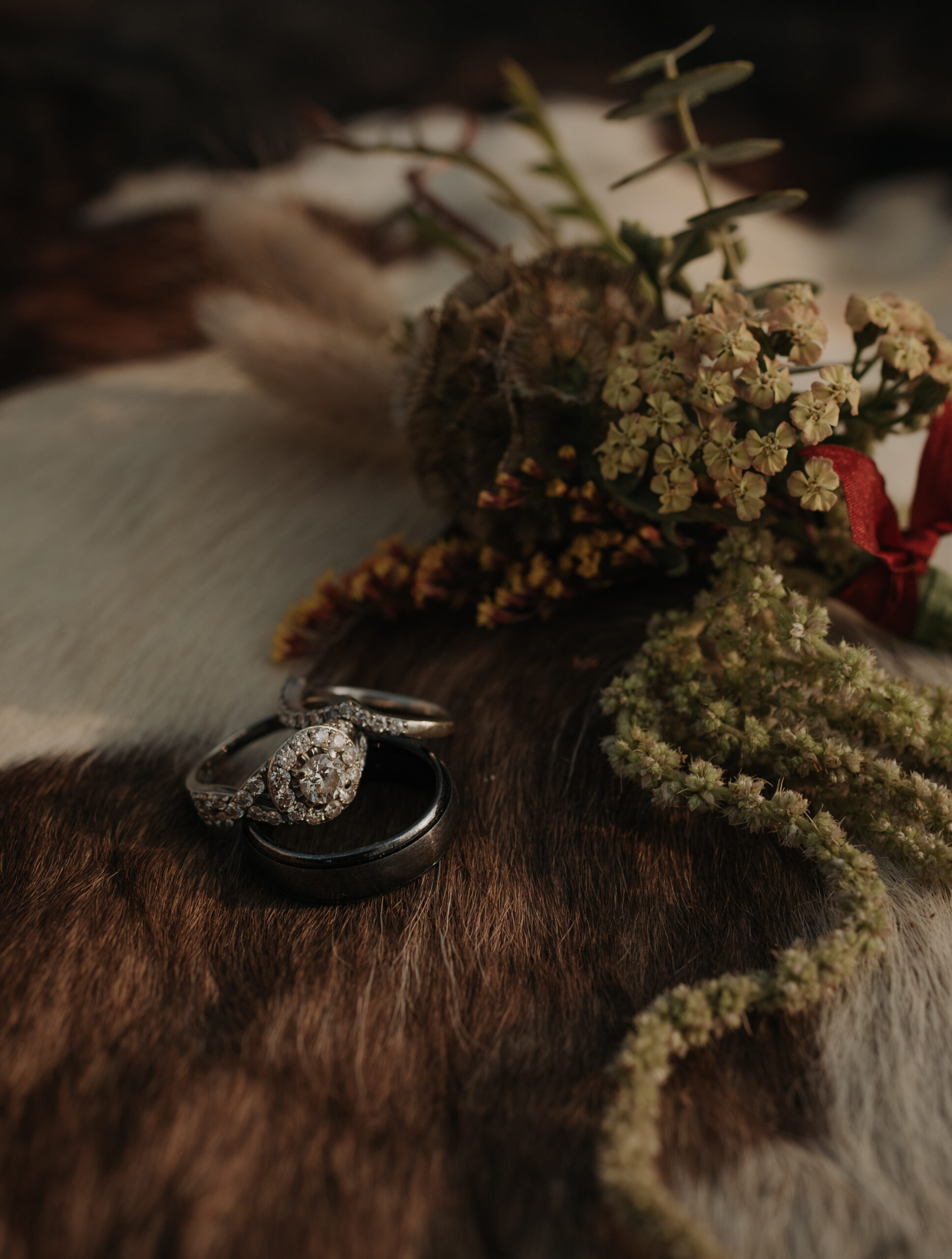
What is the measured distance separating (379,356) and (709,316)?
43 cm

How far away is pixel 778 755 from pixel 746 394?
225 mm

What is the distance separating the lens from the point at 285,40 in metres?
1.65

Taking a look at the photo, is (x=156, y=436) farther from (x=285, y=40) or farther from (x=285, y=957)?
(x=285, y=40)

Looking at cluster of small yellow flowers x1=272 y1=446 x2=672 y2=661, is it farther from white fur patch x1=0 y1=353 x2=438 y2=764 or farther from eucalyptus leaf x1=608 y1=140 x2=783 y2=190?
eucalyptus leaf x1=608 y1=140 x2=783 y2=190

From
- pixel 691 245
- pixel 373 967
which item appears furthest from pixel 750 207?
pixel 373 967

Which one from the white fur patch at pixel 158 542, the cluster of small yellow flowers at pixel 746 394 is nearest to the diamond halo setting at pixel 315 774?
the white fur patch at pixel 158 542

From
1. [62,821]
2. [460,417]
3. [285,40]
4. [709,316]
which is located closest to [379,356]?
[460,417]

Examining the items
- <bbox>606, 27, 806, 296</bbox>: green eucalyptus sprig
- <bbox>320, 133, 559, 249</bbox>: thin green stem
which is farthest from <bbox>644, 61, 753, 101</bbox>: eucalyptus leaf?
<bbox>320, 133, 559, 249</bbox>: thin green stem

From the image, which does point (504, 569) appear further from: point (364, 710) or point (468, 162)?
point (468, 162)

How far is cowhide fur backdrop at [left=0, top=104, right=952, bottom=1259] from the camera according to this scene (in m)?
0.41

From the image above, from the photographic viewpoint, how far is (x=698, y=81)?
647 millimetres

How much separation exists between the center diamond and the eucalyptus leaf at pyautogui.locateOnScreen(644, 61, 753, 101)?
519mm

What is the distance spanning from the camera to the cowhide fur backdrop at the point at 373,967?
41cm

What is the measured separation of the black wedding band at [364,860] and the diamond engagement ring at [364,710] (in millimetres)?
51
